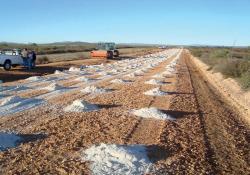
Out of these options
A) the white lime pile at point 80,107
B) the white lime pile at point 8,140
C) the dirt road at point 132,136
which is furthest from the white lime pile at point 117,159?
the white lime pile at point 80,107

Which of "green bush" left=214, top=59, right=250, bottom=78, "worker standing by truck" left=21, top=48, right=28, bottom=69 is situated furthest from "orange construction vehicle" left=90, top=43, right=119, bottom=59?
"green bush" left=214, top=59, right=250, bottom=78

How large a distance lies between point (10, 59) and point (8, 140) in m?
24.5

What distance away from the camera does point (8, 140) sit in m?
9.28

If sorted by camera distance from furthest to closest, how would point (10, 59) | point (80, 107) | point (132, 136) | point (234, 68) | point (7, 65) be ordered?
point (10, 59) < point (7, 65) < point (234, 68) < point (80, 107) < point (132, 136)

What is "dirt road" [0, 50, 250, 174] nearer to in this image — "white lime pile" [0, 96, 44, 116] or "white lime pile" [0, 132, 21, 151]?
"white lime pile" [0, 132, 21, 151]

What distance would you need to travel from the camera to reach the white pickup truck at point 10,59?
3222 centimetres

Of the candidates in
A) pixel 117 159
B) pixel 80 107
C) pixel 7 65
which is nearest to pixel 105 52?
pixel 7 65

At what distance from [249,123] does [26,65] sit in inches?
936

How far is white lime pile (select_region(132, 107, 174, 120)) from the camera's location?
1284cm

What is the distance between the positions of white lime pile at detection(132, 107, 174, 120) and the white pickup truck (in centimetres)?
2105

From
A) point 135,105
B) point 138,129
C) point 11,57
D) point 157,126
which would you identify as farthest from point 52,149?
point 11,57

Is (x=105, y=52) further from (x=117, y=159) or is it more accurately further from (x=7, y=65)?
(x=117, y=159)

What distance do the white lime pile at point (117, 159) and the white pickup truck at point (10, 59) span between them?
2499 centimetres

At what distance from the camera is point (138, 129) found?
435 inches
